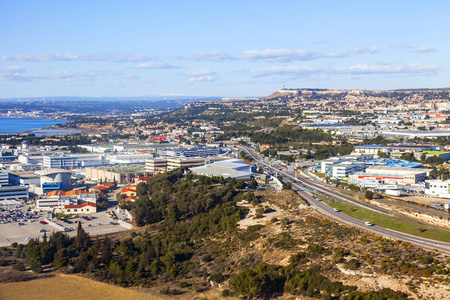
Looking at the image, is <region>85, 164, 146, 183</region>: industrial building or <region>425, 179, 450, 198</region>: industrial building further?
<region>85, 164, 146, 183</region>: industrial building

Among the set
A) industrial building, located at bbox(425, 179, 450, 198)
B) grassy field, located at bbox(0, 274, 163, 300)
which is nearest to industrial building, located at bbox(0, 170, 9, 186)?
grassy field, located at bbox(0, 274, 163, 300)

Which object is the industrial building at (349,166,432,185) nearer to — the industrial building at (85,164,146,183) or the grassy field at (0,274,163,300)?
the grassy field at (0,274,163,300)

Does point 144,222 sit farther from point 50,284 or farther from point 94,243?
point 50,284

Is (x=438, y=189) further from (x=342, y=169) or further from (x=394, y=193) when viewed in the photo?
(x=342, y=169)

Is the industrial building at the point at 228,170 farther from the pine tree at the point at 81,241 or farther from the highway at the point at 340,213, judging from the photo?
the pine tree at the point at 81,241

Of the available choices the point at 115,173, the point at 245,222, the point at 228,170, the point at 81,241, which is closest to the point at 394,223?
the point at 245,222

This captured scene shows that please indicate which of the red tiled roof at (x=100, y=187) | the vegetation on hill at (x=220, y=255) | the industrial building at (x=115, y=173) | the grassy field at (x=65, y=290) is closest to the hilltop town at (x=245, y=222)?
the vegetation on hill at (x=220, y=255)
